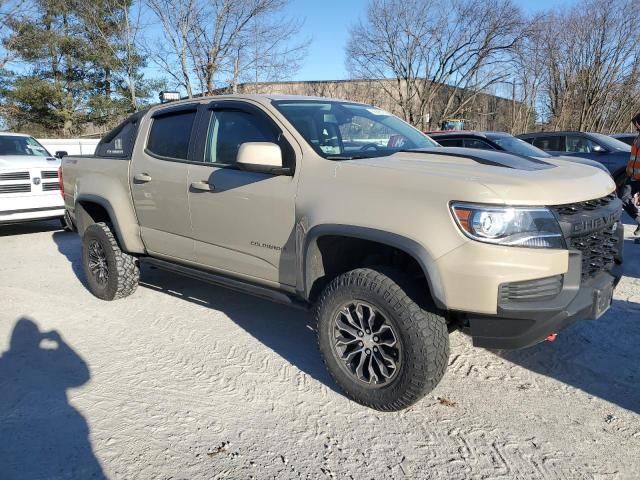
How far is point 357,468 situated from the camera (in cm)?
259

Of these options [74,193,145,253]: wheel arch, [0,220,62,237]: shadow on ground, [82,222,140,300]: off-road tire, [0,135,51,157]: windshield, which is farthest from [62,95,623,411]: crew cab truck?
[0,220,62,237]: shadow on ground

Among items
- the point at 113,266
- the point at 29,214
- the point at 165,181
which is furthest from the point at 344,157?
the point at 29,214

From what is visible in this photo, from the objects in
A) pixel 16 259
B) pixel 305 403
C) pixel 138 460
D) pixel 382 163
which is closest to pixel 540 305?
pixel 382 163

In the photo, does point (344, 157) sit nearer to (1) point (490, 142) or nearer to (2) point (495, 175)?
(2) point (495, 175)

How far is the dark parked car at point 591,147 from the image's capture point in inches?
425

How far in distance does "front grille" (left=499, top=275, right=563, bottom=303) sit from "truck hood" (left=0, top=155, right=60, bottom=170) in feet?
28.0

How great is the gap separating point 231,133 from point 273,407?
6.64ft

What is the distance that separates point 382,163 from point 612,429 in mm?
1952

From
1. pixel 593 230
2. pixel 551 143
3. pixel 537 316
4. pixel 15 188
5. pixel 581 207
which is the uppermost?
pixel 551 143

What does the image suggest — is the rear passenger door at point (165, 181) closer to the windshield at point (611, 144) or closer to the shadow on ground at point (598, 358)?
the shadow on ground at point (598, 358)

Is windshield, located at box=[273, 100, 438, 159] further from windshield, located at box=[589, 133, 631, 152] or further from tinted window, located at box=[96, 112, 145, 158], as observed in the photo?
windshield, located at box=[589, 133, 631, 152]

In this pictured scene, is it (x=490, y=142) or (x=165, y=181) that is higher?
(x=490, y=142)

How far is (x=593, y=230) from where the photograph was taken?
111 inches

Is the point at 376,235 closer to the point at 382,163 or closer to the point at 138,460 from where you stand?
the point at 382,163
